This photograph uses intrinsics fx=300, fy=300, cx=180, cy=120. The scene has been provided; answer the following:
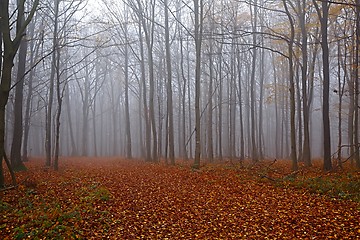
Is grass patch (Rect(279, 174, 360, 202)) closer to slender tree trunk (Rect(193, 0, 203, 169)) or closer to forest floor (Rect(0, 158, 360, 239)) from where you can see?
forest floor (Rect(0, 158, 360, 239))

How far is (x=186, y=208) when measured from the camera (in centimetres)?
805

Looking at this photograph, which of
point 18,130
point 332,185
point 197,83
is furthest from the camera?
point 197,83

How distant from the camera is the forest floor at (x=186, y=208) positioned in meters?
6.25

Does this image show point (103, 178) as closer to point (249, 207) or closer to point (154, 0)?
point (249, 207)

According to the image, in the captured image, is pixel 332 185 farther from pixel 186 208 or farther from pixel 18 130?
pixel 18 130

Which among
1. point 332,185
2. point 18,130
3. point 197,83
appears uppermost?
point 197,83

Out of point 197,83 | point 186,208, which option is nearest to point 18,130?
point 197,83

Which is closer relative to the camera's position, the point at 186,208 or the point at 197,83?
the point at 186,208

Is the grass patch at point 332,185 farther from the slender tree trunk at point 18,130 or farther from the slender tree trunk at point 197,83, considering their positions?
the slender tree trunk at point 18,130

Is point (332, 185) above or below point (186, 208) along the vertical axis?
above

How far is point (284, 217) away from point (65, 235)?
485cm

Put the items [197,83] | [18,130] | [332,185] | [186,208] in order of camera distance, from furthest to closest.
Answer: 1. [197,83]
2. [18,130]
3. [332,185]
4. [186,208]

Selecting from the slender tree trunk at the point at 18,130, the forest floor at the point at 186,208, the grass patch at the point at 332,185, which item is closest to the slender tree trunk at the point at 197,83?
the forest floor at the point at 186,208

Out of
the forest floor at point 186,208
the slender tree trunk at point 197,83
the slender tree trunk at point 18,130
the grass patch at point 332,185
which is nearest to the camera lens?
the forest floor at point 186,208
